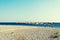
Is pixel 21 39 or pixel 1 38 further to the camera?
pixel 1 38

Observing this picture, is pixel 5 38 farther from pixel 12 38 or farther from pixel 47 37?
pixel 47 37

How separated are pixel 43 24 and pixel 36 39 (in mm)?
27626

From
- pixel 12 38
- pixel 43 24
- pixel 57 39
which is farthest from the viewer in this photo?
pixel 43 24

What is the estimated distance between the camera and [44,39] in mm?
20172

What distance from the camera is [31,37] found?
69.5ft

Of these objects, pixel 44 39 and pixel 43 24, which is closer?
pixel 44 39

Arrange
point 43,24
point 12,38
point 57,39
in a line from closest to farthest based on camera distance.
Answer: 1. point 57,39
2. point 12,38
3. point 43,24

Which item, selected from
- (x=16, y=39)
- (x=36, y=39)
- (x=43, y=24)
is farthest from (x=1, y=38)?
(x=43, y=24)

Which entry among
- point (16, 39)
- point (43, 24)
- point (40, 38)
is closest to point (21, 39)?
point (16, 39)

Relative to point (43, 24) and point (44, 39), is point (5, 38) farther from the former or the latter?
point (43, 24)

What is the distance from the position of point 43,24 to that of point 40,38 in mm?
27236

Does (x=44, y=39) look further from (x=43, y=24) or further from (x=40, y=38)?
(x=43, y=24)

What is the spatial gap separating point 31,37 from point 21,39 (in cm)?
192

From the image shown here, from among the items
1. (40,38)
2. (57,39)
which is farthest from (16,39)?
(57,39)
